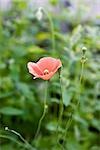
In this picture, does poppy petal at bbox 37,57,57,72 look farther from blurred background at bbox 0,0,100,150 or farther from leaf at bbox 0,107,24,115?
leaf at bbox 0,107,24,115

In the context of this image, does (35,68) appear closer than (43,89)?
Yes

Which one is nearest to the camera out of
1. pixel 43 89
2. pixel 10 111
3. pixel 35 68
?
pixel 35 68

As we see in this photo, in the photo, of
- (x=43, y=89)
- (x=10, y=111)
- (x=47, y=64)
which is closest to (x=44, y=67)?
(x=47, y=64)

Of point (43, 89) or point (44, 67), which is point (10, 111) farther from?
point (44, 67)

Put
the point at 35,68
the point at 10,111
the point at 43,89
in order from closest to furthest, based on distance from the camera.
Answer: the point at 35,68 < the point at 10,111 < the point at 43,89

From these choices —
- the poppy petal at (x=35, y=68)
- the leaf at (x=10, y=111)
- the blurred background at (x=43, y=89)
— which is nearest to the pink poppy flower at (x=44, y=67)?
the poppy petal at (x=35, y=68)

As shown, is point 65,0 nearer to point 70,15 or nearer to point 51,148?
point 70,15

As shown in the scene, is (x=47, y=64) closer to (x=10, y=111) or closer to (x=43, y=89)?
(x=10, y=111)

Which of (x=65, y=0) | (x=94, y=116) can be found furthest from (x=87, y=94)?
(x=65, y=0)

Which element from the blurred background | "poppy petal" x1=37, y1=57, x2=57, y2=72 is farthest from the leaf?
"poppy petal" x1=37, y1=57, x2=57, y2=72

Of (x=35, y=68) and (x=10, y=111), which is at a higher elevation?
(x=35, y=68)
